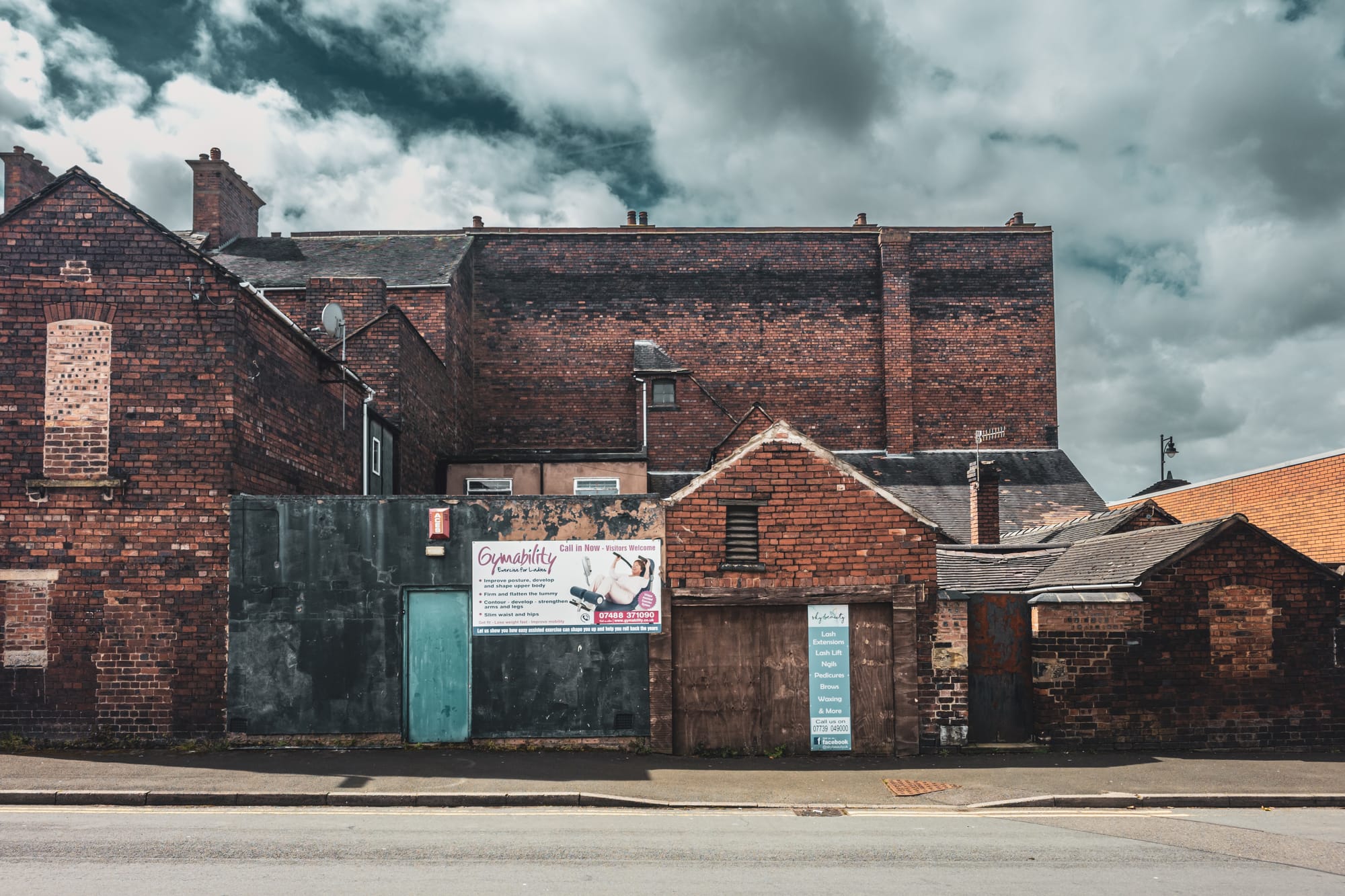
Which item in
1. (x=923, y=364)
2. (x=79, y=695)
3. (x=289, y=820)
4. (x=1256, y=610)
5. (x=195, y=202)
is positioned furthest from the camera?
(x=923, y=364)

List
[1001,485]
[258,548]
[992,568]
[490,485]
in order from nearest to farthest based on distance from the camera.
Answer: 1. [258,548]
2. [992,568]
3. [490,485]
4. [1001,485]

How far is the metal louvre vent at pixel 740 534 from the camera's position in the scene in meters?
13.9

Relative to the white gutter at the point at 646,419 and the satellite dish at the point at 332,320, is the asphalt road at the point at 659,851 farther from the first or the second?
the white gutter at the point at 646,419

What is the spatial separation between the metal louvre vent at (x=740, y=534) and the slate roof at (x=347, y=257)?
1586 centimetres

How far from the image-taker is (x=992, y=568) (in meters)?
17.5

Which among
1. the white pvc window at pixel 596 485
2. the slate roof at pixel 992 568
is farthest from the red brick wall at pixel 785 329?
the slate roof at pixel 992 568

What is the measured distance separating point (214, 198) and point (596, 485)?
49.8ft

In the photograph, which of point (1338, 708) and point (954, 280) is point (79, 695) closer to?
point (1338, 708)

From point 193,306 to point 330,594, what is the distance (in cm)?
448

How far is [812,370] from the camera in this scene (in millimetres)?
31422

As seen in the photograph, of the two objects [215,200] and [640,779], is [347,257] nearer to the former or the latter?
[215,200]

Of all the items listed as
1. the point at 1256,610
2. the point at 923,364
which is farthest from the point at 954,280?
the point at 1256,610

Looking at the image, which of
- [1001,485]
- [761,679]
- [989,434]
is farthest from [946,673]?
[989,434]

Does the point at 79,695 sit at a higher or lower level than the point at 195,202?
lower
